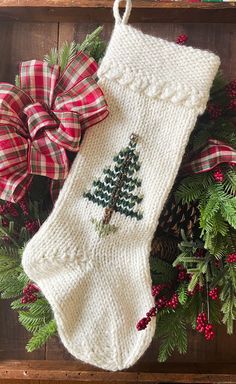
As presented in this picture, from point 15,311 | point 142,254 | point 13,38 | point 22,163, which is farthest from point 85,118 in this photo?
point 15,311

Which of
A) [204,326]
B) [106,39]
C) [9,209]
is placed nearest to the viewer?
[204,326]

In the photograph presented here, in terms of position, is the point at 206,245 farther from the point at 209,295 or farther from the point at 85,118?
the point at 85,118

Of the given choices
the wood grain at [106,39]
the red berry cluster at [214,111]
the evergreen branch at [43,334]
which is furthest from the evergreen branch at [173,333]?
the red berry cluster at [214,111]

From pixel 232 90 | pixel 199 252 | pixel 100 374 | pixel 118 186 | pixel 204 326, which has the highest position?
pixel 232 90

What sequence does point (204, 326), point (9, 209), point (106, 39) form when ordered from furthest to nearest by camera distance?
point (106, 39)
point (9, 209)
point (204, 326)

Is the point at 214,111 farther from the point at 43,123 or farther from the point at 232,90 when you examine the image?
the point at 43,123

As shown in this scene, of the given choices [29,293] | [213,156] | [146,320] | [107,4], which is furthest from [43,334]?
[107,4]

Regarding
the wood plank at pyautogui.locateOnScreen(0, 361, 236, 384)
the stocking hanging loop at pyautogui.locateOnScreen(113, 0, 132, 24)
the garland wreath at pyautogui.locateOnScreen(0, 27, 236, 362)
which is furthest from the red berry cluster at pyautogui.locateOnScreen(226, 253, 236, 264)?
the stocking hanging loop at pyautogui.locateOnScreen(113, 0, 132, 24)
